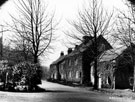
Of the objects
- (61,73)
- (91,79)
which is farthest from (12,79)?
(61,73)

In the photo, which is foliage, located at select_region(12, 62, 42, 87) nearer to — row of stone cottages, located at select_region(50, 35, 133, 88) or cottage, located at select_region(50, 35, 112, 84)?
row of stone cottages, located at select_region(50, 35, 133, 88)

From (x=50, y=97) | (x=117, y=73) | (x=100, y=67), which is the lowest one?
(x=50, y=97)

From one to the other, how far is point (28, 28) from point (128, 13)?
39.7 ft

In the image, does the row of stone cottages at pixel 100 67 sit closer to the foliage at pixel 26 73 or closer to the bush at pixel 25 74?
the foliage at pixel 26 73

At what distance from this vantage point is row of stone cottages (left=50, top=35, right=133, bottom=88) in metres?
32.4

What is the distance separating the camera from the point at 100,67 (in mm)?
37375

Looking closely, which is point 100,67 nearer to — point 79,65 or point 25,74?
point 79,65

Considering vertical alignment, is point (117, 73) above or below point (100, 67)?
below

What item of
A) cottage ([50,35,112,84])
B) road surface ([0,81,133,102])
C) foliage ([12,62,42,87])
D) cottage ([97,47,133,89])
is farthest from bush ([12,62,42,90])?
cottage ([50,35,112,84])

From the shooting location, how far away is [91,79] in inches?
1736

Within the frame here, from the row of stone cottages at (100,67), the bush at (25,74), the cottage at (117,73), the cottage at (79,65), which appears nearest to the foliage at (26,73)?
the bush at (25,74)

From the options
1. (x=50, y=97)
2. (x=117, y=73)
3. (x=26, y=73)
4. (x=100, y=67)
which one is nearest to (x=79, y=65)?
(x=100, y=67)

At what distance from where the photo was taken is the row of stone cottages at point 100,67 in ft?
Result: 106

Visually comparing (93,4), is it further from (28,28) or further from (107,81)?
(107,81)
